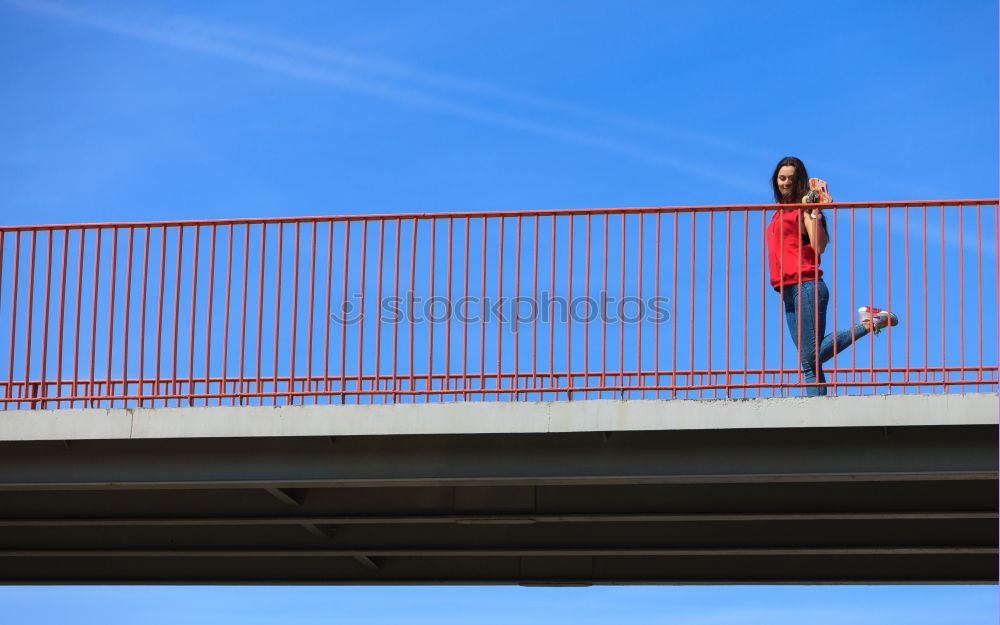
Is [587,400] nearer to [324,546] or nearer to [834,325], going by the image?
[834,325]

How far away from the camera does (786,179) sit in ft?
42.1

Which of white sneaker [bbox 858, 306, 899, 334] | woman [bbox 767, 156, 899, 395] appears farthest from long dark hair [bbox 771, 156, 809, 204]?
white sneaker [bbox 858, 306, 899, 334]

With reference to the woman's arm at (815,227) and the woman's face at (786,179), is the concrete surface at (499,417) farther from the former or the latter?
the woman's face at (786,179)

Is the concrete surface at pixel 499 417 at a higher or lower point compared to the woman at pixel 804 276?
lower

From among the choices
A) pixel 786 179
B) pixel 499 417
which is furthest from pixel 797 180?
pixel 499 417

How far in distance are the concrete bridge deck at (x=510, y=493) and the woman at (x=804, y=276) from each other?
580 millimetres

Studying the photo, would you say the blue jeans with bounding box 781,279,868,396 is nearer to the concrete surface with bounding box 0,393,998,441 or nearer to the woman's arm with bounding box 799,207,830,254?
the woman's arm with bounding box 799,207,830,254

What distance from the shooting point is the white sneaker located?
39.8 feet

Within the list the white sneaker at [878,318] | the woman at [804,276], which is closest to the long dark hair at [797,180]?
the woman at [804,276]

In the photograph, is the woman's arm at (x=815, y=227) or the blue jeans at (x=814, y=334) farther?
the woman's arm at (x=815, y=227)

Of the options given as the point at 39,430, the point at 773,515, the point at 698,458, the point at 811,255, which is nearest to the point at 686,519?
the point at 773,515

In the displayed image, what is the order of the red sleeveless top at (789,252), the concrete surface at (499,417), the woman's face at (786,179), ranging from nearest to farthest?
the concrete surface at (499,417), the red sleeveless top at (789,252), the woman's face at (786,179)

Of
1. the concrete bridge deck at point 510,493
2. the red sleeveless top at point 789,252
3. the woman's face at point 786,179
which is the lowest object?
the concrete bridge deck at point 510,493

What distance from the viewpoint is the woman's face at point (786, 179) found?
505 inches
